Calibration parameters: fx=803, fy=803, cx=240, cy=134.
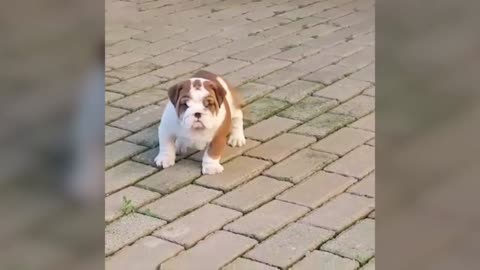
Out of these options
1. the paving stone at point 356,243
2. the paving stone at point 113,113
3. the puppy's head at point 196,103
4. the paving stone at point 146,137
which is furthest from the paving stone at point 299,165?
the paving stone at point 113,113

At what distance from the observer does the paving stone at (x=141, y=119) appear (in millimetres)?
3184

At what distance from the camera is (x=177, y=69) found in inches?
153

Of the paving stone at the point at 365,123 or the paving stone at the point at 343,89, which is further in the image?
the paving stone at the point at 343,89

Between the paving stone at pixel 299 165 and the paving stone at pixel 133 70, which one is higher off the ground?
the paving stone at pixel 133 70

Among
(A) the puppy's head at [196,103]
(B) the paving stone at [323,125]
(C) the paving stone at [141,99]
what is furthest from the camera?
(C) the paving stone at [141,99]

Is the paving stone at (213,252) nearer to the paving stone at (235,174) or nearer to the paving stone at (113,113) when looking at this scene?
the paving stone at (235,174)

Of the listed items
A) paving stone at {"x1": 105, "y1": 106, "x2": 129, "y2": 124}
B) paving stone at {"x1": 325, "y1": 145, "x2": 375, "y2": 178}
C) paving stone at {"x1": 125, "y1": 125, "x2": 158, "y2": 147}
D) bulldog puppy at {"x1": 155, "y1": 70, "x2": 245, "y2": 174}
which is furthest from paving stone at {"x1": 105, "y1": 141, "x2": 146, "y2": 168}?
paving stone at {"x1": 325, "y1": 145, "x2": 375, "y2": 178}

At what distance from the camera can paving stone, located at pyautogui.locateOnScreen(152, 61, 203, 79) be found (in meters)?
3.81

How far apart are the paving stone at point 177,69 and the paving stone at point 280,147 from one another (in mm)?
895

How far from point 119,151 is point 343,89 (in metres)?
1.17
